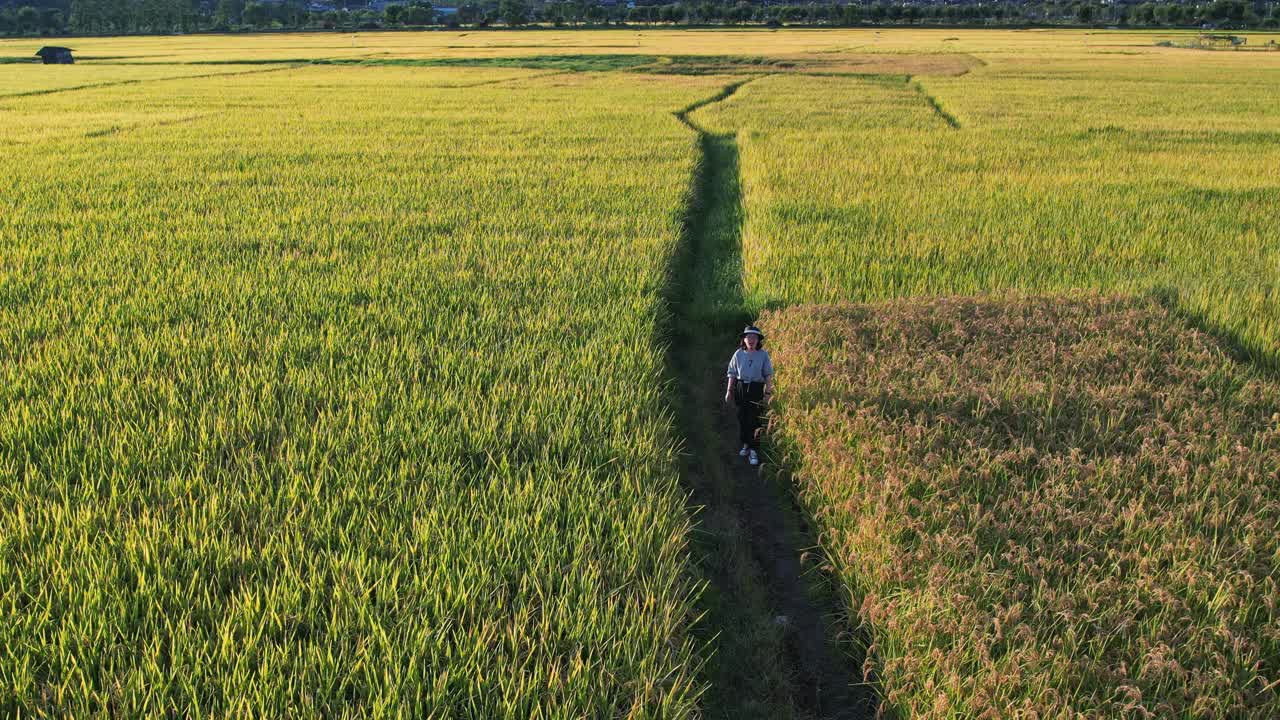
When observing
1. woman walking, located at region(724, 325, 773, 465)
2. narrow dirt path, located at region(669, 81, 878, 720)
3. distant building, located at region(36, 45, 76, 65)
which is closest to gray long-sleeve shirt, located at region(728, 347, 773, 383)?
woman walking, located at region(724, 325, 773, 465)

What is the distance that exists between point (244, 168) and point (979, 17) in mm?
86832

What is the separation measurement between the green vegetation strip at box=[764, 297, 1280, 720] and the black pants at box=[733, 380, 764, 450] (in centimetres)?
18

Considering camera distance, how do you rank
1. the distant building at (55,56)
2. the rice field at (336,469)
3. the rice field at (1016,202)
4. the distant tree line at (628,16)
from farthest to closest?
the distant tree line at (628,16)
the distant building at (55,56)
the rice field at (1016,202)
the rice field at (336,469)

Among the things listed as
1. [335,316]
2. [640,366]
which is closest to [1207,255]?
[640,366]

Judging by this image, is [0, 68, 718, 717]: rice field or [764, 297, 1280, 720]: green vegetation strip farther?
[764, 297, 1280, 720]: green vegetation strip

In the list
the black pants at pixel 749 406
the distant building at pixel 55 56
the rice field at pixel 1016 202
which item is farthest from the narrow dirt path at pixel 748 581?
the distant building at pixel 55 56

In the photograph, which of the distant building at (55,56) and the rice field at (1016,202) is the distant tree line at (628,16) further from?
the rice field at (1016,202)

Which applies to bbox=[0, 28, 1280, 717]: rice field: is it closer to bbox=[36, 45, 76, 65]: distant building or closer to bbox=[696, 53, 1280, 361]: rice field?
bbox=[696, 53, 1280, 361]: rice field

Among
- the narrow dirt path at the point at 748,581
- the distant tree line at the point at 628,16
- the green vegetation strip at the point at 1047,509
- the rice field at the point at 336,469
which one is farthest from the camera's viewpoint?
the distant tree line at the point at 628,16

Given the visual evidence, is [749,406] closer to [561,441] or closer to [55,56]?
[561,441]

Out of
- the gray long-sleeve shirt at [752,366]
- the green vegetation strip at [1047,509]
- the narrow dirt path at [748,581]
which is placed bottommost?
the narrow dirt path at [748,581]

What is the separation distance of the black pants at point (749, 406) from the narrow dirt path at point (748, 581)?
5.5 inches

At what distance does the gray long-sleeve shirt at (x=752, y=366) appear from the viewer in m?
4.00

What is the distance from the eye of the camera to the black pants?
4.04 m
